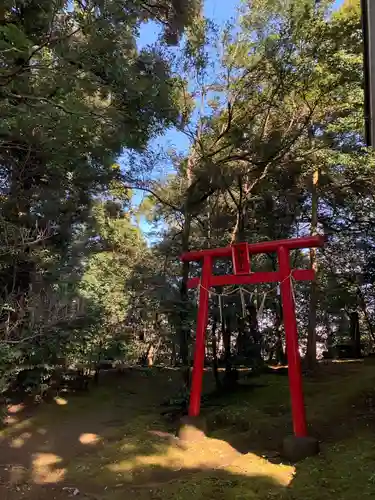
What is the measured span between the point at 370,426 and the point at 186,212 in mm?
5397

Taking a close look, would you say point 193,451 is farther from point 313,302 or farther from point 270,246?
point 313,302

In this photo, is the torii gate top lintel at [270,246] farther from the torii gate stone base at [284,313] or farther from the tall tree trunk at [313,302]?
the tall tree trunk at [313,302]

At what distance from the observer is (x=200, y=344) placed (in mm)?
7250

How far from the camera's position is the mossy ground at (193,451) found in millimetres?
4488

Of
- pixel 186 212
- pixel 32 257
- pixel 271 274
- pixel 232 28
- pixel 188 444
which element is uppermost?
pixel 232 28

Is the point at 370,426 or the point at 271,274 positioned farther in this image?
the point at 271,274

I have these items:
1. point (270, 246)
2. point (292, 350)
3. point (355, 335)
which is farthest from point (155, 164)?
point (355, 335)

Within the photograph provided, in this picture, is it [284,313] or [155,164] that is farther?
[155,164]

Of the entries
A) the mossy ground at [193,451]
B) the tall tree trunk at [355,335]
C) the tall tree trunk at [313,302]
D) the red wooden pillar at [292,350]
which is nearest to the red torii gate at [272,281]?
the red wooden pillar at [292,350]

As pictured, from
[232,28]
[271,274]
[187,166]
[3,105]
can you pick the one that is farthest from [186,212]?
[3,105]

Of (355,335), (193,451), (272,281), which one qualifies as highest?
(272,281)

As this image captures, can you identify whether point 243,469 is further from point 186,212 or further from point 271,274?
point 186,212

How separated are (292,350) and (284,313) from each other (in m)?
0.58

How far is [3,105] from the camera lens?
12.0 feet
